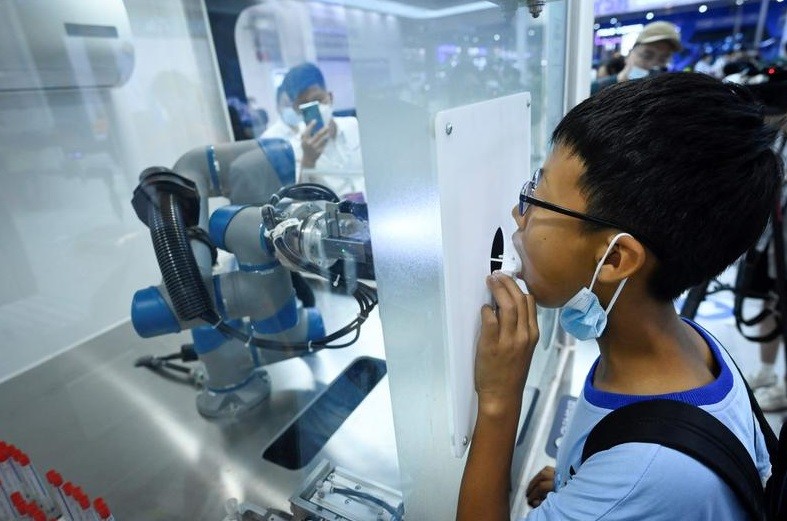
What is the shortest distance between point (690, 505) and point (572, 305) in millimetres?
246

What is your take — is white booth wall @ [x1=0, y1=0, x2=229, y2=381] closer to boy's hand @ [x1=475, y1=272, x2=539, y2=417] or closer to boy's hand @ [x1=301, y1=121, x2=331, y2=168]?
boy's hand @ [x1=301, y1=121, x2=331, y2=168]

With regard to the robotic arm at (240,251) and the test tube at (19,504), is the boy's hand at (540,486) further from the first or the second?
the test tube at (19,504)

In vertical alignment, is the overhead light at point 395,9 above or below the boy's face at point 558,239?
above

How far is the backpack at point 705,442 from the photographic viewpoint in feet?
1.52

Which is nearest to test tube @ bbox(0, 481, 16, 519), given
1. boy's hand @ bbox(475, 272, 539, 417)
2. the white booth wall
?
the white booth wall

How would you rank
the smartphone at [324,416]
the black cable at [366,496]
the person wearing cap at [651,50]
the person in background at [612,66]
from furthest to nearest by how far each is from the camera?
1. the person in background at [612,66]
2. the person wearing cap at [651,50]
3. the smartphone at [324,416]
4. the black cable at [366,496]

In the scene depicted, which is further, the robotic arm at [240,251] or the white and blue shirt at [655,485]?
the robotic arm at [240,251]

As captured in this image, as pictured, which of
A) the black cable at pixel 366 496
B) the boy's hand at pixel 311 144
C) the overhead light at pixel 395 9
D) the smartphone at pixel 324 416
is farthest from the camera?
the boy's hand at pixel 311 144

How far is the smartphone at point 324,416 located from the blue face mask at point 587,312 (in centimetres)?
77

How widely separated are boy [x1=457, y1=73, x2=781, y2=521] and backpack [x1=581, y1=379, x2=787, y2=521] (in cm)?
1

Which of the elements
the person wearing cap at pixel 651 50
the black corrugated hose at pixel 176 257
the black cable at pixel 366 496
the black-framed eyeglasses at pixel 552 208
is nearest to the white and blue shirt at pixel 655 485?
the black-framed eyeglasses at pixel 552 208

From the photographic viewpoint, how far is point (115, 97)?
152 centimetres

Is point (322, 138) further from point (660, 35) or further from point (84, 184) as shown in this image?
point (660, 35)

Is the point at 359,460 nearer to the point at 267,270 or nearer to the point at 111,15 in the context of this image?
the point at 267,270
